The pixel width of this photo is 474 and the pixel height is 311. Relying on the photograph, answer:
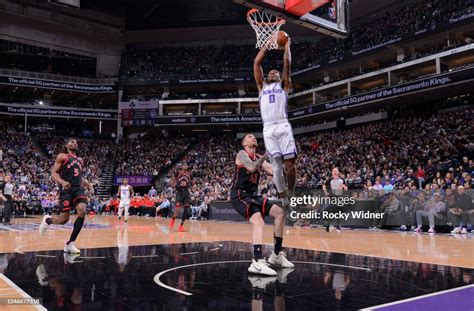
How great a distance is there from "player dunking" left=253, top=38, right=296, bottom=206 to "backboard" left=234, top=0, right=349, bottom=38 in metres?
2.16

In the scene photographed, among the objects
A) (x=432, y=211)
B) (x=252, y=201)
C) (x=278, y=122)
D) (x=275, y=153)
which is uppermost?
(x=278, y=122)

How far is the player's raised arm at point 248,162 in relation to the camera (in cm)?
562

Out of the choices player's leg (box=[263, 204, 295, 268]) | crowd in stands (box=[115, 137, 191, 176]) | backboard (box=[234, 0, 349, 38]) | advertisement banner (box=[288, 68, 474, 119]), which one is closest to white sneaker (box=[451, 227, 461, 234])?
backboard (box=[234, 0, 349, 38])

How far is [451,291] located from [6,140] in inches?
1422

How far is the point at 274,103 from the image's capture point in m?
5.73

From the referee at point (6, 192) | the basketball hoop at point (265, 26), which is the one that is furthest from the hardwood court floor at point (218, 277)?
the referee at point (6, 192)

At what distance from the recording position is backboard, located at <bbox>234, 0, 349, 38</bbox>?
7910 millimetres

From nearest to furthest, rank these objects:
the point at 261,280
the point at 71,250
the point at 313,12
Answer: the point at 261,280, the point at 71,250, the point at 313,12

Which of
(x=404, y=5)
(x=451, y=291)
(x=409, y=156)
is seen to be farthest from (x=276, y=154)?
(x=404, y=5)

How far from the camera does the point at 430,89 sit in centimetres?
2394

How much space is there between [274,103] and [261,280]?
239cm

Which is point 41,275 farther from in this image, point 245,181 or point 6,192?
point 6,192

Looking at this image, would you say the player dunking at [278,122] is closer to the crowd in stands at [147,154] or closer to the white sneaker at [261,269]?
the white sneaker at [261,269]

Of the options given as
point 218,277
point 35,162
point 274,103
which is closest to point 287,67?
point 274,103
